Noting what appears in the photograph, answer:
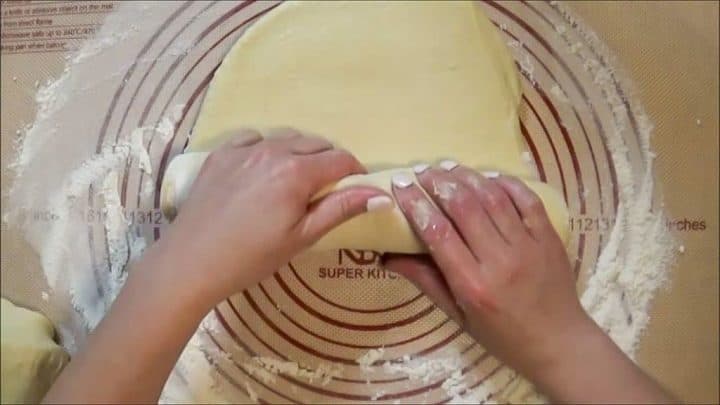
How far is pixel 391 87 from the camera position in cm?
81

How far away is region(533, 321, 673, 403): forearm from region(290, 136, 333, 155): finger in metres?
0.30

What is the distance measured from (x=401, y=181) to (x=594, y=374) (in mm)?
257

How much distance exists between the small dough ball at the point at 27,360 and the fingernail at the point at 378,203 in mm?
392

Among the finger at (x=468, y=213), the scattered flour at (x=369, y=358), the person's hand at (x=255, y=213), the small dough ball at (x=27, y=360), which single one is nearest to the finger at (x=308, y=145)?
the person's hand at (x=255, y=213)

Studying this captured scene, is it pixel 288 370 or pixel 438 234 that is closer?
pixel 438 234

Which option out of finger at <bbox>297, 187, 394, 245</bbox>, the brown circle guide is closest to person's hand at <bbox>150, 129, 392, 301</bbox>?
finger at <bbox>297, 187, 394, 245</bbox>

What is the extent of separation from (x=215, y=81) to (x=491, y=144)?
0.99 ft

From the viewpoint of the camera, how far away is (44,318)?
891 mm

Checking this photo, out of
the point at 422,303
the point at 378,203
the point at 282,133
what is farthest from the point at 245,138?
the point at 422,303

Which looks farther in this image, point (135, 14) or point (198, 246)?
point (135, 14)

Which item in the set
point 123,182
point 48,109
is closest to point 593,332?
point 123,182

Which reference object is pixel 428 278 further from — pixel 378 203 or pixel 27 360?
pixel 27 360

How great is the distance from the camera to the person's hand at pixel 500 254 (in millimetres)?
755

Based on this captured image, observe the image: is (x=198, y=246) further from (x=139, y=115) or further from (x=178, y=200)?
(x=139, y=115)
